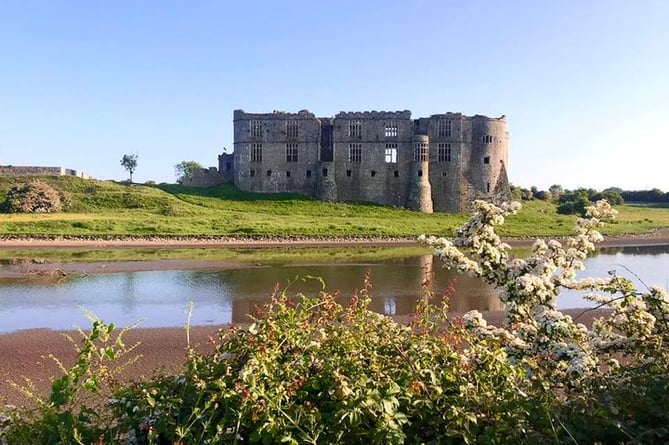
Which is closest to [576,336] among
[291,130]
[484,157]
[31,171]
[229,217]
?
[229,217]

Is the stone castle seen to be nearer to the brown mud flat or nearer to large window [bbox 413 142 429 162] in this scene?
large window [bbox 413 142 429 162]

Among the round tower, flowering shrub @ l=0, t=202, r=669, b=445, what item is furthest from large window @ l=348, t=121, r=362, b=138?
flowering shrub @ l=0, t=202, r=669, b=445

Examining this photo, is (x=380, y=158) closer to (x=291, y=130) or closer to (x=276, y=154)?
A: (x=291, y=130)

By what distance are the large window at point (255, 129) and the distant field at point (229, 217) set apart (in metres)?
7.04

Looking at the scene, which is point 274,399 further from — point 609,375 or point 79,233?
point 79,233

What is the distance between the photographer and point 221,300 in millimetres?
A: 21281

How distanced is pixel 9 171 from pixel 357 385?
256ft

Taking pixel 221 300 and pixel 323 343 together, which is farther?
pixel 221 300

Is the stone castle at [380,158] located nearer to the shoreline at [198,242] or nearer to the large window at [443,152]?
the large window at [443,152]

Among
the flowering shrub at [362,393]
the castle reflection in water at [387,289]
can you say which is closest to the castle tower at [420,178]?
the castle reflection in water at [387,289]

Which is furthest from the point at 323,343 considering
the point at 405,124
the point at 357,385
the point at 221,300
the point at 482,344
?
the point at 405,124

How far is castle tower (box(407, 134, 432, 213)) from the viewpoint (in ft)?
217

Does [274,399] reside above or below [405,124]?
below

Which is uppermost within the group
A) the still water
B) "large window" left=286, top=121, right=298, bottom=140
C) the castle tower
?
"large window" left=286, top=121, right=298, bottom=140
